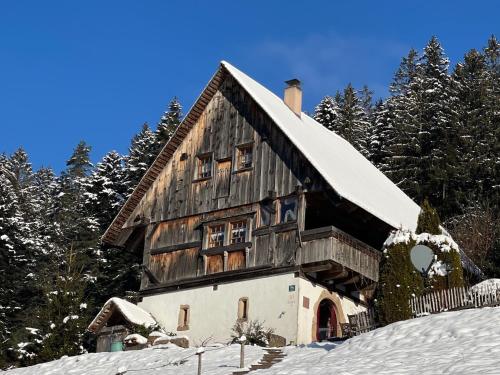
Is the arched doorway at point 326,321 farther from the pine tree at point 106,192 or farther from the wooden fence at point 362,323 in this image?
the pine tree at point 106,192

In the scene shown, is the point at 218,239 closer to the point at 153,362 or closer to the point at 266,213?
the point at 266,213

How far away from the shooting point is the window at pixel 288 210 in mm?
33219

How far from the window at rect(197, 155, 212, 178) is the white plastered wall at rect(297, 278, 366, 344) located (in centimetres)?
646

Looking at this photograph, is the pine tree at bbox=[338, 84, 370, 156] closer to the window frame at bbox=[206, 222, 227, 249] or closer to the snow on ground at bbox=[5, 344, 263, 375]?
the window frame at bbox=[206, 222, 227, 249]

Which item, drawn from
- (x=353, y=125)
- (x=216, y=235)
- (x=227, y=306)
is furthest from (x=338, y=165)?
(x=353, y=125)

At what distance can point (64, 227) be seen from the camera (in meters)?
53.1

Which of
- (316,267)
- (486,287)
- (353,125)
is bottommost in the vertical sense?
(486,287)

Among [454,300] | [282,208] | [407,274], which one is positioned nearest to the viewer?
[454,300]

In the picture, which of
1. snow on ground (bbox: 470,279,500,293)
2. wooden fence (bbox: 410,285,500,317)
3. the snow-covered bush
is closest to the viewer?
wooden fence (bbox: 410,285,500,317)

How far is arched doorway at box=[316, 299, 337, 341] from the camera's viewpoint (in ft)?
110

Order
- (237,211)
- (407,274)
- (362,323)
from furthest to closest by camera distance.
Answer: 1. (237,211)
2. (362,323)
3. (407,274)

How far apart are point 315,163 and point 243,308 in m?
5.51

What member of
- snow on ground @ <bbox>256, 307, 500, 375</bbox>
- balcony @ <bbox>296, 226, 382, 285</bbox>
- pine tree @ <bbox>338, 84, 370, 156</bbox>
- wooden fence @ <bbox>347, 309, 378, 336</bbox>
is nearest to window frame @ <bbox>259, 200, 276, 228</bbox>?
balcony @ <bbox>296, 226, 382, 285</bbox>

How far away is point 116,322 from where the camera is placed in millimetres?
35250
